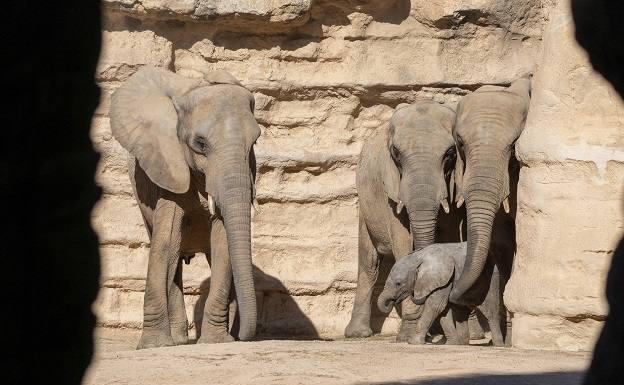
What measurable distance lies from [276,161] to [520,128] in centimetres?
308

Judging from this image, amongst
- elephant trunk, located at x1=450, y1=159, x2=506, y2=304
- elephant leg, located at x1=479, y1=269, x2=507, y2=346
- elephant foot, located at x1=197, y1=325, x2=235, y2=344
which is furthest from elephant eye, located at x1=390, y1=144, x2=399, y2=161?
elephant foot, located at x1=197, y1=325, x2=235, y2=344

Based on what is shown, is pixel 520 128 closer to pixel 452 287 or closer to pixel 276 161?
pixel 452 287

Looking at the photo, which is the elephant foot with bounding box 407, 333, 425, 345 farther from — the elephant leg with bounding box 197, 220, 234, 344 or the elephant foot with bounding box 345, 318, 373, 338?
the elephant foot with bounding box 345, 318, 373, 338

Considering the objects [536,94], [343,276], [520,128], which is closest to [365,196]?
[343,276]

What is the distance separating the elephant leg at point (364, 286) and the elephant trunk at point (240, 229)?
2.66 m

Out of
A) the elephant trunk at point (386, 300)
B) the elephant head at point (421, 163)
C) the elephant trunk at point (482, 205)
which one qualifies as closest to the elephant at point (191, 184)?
the elephant trunk at point (386, 300)

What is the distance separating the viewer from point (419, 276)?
40.8 ft

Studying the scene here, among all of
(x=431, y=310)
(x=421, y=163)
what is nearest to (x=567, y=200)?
(x=431, y=310)

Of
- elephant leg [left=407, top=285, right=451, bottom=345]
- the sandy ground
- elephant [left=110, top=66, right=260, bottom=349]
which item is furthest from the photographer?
elephant [left=110, top=66, right=260, bottom=349]

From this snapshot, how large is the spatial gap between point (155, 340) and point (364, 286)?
2819mm

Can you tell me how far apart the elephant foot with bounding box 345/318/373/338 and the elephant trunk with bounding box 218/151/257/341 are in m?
2.63

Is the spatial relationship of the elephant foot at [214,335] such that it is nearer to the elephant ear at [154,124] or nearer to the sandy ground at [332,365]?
the sandy ground at [332,365]

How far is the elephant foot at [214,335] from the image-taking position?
12.6 metres

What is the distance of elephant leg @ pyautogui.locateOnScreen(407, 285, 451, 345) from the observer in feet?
40.6
